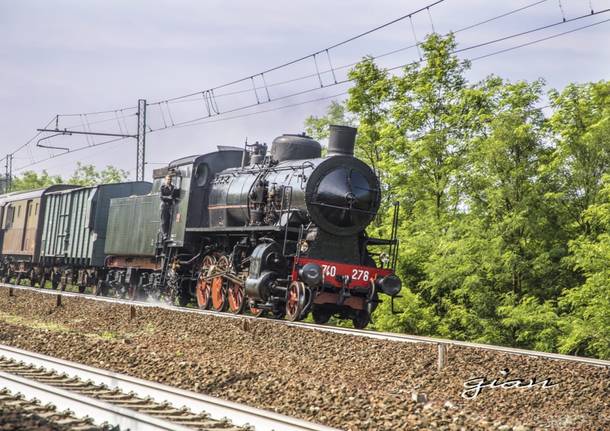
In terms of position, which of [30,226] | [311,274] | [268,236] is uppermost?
[30,226]

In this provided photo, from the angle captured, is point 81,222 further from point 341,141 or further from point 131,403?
point 131,403

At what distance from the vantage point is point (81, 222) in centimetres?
2448

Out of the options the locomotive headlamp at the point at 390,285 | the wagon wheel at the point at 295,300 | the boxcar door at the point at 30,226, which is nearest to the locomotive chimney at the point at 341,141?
the locomotive headlamp at the point at 390,285

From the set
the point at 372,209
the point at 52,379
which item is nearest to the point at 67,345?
the point at 52,379

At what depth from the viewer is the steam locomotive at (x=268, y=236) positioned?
14.5 meters

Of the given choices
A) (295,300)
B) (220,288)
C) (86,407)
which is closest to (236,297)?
(220,288)

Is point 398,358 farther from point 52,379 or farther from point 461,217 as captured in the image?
point 461,217

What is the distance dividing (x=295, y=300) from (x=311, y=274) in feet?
2.73

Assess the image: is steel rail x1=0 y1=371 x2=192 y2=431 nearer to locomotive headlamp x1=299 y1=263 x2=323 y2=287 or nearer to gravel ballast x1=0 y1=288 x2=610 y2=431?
gravel ballast x1=0 y1=288 x2=610 y2=431

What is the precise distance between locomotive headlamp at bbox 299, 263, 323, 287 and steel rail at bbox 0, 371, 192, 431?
6.66 m

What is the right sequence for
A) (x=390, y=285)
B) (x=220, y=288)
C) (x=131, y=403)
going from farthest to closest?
(x=220, y=288) → (x=390, y=285) → (x=131, y=403)

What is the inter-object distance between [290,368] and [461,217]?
39.0ft

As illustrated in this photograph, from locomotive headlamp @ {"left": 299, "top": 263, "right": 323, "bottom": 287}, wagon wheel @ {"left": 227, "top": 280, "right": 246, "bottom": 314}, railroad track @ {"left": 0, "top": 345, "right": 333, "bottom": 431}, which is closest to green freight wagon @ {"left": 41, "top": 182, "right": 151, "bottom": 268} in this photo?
wagon wheel @ {"left": 227, "top": 280, "right": 246, "bottom": 314}

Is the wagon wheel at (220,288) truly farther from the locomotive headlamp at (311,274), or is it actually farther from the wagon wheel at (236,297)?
the locomotive headlamp at (311,274)
